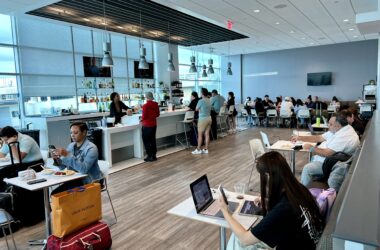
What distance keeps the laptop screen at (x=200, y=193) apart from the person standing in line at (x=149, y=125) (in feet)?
14.4

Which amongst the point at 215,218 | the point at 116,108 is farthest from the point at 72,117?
the point at 215,218

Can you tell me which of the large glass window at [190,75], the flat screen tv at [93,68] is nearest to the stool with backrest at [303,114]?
the large glass window at [190,75]

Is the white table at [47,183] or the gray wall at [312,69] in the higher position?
the gray wall at [312,69]

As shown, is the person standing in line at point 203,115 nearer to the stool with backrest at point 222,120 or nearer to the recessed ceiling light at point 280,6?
the stool with backrest at point 222,120

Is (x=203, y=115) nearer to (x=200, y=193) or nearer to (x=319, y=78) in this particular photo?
(x=200, y=193)

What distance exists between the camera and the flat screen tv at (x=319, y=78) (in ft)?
43.8

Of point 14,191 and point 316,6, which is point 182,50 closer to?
point 316,6

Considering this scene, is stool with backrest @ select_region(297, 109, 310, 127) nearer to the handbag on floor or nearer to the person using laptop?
the handbag on floor

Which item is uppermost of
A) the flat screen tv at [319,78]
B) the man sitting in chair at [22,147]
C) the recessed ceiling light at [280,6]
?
the recessed ceiling light at [280,6]

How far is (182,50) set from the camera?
14352mm

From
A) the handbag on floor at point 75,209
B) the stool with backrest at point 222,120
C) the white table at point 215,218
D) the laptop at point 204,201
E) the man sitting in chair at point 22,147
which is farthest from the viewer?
the stool with backrest at point 222,120

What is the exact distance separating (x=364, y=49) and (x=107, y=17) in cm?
1119

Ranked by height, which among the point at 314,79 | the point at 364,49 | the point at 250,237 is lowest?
the point at 250,237

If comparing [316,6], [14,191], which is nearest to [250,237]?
[14,191]
